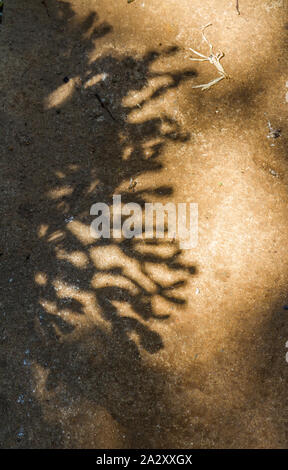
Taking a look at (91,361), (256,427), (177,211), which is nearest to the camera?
(256,427)

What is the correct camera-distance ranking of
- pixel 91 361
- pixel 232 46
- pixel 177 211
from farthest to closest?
pixel 232 46
pixel 177 211
pixel 91 361

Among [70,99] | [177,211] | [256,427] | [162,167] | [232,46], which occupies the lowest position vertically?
[256,427]

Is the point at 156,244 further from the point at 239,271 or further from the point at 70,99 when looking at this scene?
the point at 70,99

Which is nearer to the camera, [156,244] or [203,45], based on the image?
[156,244]

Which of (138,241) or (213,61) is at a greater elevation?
(213,61)

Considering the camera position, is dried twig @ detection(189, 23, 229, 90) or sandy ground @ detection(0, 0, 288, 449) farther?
dried twig @ detection(189, 23, 229, 90)

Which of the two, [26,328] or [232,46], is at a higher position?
[232,46]

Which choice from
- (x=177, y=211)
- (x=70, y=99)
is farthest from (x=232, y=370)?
(x=70, y=99)

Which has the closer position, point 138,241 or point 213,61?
point 138,241
